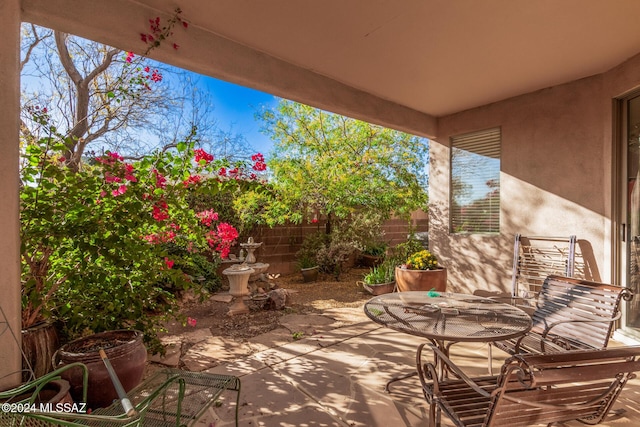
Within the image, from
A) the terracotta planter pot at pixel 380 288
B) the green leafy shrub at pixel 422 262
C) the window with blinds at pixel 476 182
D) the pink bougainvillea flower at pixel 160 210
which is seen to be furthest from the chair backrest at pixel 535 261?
the pink bougainvillea flower at pixel 160 210

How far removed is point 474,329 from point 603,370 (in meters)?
0.70

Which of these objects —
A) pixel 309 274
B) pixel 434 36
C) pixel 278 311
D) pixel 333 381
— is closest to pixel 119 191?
pixel 333 381

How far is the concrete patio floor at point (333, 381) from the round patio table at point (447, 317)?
0.24 metres

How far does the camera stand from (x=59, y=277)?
2234mm

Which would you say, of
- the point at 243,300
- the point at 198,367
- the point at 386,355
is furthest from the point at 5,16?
the point at 243,300

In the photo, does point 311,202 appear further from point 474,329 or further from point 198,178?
point 474,329

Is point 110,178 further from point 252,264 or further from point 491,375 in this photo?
point 252,264

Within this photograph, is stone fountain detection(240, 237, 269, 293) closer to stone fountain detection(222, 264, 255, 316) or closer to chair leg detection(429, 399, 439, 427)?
stone fountain detection(222, 264, 255, 316)

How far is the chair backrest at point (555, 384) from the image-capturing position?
3.87 feet

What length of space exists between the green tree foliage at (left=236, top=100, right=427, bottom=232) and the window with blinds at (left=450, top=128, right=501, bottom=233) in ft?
5.33

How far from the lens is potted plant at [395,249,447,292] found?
438cm

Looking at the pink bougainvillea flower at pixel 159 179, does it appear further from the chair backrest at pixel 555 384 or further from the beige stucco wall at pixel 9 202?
the chair backrest at pixel 555 384

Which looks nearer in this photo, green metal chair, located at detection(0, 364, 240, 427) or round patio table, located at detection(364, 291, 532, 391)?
green metal chair, located at detection(0, 364, 240, 427)

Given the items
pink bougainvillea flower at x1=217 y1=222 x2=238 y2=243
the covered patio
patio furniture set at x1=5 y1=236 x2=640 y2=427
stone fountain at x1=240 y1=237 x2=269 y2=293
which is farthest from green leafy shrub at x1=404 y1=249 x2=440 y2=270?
pink bougainvillea flower at x1=217 y1=222 x2=238 y2=243
